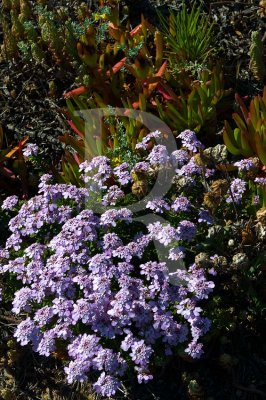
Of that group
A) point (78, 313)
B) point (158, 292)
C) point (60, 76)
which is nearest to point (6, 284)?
point (78, 313)

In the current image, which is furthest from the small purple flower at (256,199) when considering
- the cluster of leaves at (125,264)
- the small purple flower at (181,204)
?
the small purple flower at (181,204)

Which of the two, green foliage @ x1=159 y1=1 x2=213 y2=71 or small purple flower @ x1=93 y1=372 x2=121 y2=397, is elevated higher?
green foliage @ x1=159 y1=1 x2=213 y2=71

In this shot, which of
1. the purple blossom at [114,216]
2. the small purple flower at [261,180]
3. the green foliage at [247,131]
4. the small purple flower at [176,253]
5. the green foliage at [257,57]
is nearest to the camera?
the small purple flower at [176,253]

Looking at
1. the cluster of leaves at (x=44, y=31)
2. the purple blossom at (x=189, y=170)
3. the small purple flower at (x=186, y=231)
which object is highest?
the cluster of leaves at (x=44, y=31)

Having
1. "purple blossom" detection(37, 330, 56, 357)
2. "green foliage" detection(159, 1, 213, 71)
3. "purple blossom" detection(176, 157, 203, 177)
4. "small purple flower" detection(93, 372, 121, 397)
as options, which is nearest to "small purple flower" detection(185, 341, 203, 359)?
"small purple flower" detection(93, 372, 121, 397)

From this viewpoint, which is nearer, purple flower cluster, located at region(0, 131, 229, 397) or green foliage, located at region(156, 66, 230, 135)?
purple flower cluster, located at region(0, 131, 229, 397)

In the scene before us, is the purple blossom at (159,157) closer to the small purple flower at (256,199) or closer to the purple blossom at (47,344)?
the small purple flower at (256,199)

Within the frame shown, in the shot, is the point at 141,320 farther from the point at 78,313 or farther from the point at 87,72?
the point at 87,72

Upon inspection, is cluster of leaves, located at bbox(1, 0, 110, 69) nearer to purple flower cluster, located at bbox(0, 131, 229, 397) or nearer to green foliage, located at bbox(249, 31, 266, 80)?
green foliage, located at bbox(249, 31, 266, 80)
